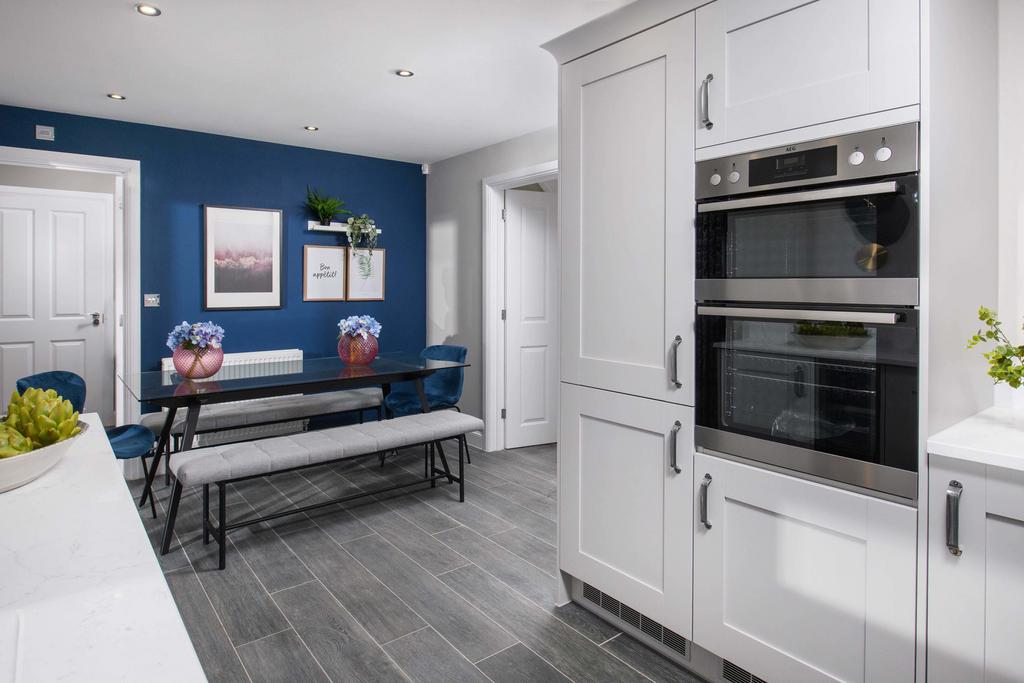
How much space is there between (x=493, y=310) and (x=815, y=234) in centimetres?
344

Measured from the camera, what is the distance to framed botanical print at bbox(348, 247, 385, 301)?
5320 mm

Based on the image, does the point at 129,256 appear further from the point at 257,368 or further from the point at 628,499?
the point at 628,499

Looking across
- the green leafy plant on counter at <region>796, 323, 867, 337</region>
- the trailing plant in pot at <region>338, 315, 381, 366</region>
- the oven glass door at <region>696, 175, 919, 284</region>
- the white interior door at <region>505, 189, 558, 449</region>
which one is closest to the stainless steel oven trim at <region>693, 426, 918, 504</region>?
the green leafy plant on counter at <region>796, 323, 867, 337</region>

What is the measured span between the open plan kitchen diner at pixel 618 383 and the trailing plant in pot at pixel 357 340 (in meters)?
0.02

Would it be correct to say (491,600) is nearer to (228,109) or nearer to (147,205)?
(228,109)

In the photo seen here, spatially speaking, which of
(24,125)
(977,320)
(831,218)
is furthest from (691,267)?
(24,125)

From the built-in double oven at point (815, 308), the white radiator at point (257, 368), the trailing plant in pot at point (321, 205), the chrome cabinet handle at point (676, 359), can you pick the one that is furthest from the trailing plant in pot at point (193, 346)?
the built-in double oven at point (815, 308)

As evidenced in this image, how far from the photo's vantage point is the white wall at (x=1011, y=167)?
1.80 meters

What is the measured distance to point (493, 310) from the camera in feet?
16.2

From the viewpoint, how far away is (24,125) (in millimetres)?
3871

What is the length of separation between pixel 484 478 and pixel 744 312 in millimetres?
2807

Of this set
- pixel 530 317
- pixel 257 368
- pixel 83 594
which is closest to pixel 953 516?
pixel 83 594

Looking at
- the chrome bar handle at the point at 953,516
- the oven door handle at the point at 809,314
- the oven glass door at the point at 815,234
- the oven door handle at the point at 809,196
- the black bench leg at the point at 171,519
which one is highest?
the oven door handle at the point at 809,196

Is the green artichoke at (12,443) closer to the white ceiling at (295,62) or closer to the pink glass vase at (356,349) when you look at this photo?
the white ceiling at (295,62)
